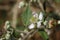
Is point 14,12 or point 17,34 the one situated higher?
point 14,12

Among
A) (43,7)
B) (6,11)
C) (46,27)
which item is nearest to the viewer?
(46,27)

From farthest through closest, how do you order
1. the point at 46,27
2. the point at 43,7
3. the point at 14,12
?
1. the point at 14,12
2. the point at 43,7
3. the point at 46,27

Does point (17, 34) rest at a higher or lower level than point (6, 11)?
lower

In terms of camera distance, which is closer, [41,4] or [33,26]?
[33,26]

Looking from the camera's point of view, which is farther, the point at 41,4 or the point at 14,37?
the point at 41,4

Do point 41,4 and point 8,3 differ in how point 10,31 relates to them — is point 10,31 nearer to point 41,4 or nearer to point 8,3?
point 41,4

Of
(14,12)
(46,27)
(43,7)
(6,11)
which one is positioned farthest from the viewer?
(6,11)

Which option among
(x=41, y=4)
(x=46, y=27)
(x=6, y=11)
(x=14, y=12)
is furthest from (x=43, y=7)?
(x=6, y=11)

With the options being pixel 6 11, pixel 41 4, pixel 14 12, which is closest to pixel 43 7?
pixel 41 4

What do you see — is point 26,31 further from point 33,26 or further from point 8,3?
point 8,3
